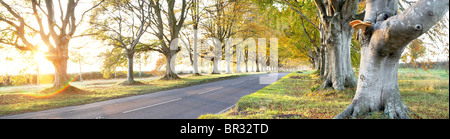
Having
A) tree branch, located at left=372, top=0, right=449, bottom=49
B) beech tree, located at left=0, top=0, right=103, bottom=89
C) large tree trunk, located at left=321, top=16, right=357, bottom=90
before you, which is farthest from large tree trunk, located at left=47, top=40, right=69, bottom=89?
tree branch, located at left=372, top=0, right=449, bottom=49

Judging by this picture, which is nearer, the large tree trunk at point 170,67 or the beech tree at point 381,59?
the beech tree at point 381,59

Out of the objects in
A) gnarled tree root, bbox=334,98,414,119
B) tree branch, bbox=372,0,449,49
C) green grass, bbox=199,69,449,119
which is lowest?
green grass, bbox=199,69,449,119

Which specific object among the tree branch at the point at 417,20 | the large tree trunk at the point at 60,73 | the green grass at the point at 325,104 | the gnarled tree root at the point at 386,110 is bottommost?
the green grass at the point at 325,104

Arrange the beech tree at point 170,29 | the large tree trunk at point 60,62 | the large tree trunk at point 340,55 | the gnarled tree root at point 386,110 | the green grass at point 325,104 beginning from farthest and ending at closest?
the beech tree at point 170,29, the large tree trunk at point 60,62, the large tree trunk at point 340,55, the green grass at point 325,104, the gnarled tree root at point 386,110

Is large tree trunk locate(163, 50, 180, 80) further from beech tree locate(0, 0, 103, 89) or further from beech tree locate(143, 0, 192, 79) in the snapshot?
beech tree locate(0, 0, 103, 89)

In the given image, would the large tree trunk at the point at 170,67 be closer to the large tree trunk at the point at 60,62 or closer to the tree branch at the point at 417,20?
the large tree trunk at the point at 60,62

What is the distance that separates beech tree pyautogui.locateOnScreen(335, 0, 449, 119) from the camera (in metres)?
3.92

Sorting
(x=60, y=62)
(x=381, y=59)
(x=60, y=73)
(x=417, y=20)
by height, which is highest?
(x=417, y=20)

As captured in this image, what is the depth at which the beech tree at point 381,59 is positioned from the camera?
3922mm

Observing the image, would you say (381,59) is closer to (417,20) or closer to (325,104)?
(417,20)

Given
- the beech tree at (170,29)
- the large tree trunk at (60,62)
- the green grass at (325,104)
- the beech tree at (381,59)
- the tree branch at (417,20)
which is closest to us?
the tree branch at (417,20)

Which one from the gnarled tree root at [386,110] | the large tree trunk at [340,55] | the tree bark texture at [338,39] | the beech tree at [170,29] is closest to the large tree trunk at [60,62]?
the beech tree at [170,29]

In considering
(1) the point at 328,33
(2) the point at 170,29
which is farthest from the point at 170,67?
(1) the point at 328,33

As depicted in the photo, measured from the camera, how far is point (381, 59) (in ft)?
14.9
